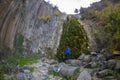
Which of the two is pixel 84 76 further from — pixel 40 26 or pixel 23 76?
pixel 40 26

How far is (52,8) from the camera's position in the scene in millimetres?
25297

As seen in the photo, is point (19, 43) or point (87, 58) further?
point (19, 43)

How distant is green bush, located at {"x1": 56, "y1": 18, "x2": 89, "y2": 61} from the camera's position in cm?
1867

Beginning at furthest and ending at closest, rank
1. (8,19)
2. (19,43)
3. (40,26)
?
(40,26) < (19,43) < (8,19)

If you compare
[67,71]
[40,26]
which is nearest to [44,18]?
[40,26]

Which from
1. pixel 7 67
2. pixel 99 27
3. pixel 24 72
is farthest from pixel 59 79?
pixel 99 27

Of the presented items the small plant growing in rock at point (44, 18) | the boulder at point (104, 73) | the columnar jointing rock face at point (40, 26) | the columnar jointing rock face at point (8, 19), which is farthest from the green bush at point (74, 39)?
the boulder at point (104, 73)

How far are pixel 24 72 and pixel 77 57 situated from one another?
229 inches

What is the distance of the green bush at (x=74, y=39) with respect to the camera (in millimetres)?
18672

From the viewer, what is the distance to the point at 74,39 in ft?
64.7

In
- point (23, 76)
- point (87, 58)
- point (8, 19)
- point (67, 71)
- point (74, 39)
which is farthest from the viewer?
point (74, 39)

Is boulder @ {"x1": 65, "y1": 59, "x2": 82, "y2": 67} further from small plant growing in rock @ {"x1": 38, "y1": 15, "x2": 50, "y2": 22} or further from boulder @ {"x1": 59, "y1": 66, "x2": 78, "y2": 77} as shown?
small plant growing in rock @ {"x1": 38, "y1": 15, "x2": 50, "y2": 22}

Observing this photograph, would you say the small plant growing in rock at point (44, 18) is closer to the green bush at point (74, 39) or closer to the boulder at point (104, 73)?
the green bush at point (74, 39)

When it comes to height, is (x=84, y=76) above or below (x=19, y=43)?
below
